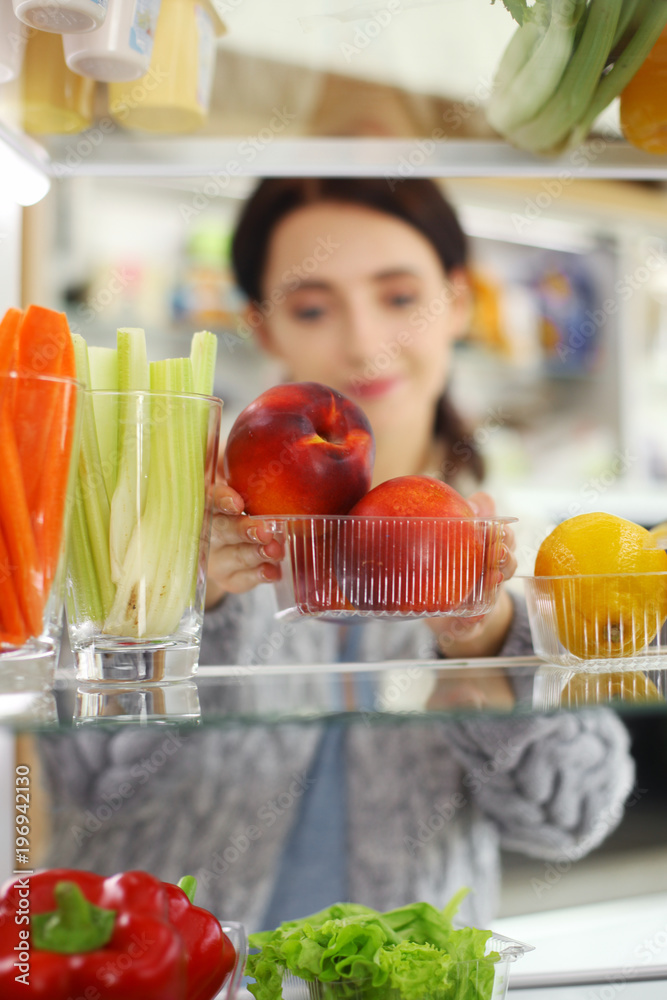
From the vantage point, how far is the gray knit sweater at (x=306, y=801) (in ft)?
4.05

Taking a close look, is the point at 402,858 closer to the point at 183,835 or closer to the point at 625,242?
the point at 183,835

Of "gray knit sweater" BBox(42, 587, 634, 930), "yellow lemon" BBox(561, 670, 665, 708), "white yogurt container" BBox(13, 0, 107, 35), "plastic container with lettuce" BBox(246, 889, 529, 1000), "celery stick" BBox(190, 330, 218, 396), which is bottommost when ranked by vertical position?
"gray knit sweater" BBox(42, 587, 634, 930)

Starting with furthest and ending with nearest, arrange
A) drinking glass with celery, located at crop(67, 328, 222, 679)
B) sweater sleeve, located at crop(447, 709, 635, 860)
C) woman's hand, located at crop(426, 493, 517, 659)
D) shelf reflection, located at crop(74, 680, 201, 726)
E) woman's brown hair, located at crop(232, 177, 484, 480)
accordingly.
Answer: woman's brown hair, located at crop(232, 177, 484, 480), sweater sleeve, located at crop(447, 709, 635, 860), woman's hand, located at crop(426, 493, 517, 659), drinking glass with celery, located at crop(67, 328, 222, 679), shelf reflection, located at crop(74, 680, 201, 726)

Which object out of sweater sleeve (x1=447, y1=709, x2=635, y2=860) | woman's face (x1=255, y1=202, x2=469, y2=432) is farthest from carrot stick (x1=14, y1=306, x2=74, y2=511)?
woman's face (x1=255, y1=202, x2=469, y2=432)

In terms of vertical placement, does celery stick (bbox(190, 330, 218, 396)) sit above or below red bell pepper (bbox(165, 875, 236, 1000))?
above

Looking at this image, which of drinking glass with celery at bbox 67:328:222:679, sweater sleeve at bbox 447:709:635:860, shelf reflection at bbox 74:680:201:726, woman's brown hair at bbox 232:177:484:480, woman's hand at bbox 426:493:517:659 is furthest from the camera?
woman's brown hair at bbox 232:177:484:480

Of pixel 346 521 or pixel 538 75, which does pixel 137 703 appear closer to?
pixel 346 521

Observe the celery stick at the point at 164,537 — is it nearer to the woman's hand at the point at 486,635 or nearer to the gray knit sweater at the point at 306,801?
the woman's hand at the point at 486,635

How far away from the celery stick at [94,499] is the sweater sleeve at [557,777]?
2.59 ft

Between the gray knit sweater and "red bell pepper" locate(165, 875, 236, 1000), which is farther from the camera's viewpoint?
the gray knit sweater

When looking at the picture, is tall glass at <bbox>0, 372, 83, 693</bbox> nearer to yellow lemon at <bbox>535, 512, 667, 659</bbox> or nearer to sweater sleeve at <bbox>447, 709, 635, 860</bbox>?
yellow lemon at <bbox>535, 512, 667, 659</bbox>

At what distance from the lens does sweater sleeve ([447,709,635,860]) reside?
1.16 meters

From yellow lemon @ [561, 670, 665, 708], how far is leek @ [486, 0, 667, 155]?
0.34 metres

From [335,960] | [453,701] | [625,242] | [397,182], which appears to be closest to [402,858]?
[335,960]
